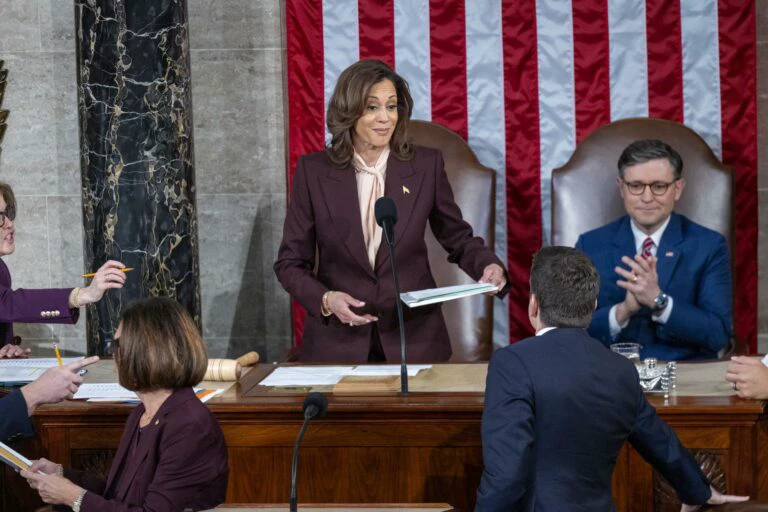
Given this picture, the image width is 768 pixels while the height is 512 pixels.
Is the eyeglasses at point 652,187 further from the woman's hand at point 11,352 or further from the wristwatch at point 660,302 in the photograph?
the woman's hand at point 11,352

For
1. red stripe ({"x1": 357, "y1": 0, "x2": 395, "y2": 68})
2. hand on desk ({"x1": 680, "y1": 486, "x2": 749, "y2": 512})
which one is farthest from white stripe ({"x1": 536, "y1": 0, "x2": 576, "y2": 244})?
hand on desk ({"x1": 680, "y1": 486, "x2": 749, "y2": 512})

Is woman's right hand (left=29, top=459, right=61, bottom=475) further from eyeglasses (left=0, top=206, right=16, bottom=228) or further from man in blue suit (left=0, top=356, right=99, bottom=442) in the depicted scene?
eyeglasses (left=0, top=206, right=16, bottom=228)

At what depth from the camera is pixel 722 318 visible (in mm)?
4664

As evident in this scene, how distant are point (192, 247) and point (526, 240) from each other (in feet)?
5.54

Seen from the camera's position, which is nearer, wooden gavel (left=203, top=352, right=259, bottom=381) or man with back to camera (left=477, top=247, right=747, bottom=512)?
man with back to camera (left=477, top=247, right=747, bottom=512)

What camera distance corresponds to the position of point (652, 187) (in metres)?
4.80

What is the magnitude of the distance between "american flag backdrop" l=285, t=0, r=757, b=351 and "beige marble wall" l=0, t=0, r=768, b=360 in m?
0.27

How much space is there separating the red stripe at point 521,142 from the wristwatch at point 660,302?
4.20 feet

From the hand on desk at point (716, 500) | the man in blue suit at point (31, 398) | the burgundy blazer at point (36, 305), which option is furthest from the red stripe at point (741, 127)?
the man in blue suit at point (31, 398)

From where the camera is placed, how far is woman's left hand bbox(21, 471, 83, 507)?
2.85 meters

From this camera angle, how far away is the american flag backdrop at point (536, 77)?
221 inches

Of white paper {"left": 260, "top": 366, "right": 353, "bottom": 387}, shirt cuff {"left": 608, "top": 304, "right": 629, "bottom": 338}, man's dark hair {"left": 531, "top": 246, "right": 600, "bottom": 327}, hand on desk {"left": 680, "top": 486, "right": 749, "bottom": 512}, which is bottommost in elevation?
hand on desk {"left": 680, "top": 486, "right": 749, "bottom": 512}

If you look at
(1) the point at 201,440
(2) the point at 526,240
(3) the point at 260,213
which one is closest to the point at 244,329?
(3) the point at 260,213

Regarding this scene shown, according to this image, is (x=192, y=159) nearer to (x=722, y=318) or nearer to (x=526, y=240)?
(x=526, y=240)
